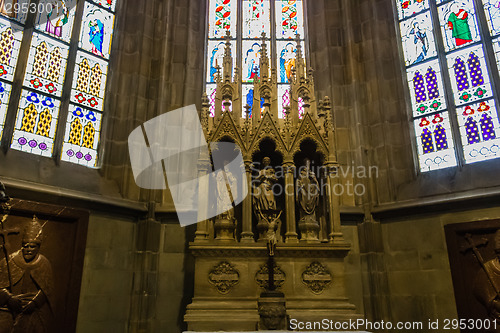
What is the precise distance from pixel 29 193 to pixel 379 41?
20.2ft

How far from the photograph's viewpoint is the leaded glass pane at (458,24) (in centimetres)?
629

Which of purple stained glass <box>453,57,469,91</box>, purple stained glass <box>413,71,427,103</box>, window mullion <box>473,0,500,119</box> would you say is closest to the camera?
window mullion <box>473,0,500,119</box>

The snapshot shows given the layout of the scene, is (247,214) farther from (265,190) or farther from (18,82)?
(18,82)

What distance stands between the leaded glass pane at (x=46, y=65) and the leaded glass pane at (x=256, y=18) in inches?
132

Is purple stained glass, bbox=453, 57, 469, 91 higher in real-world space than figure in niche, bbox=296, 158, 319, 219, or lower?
higher

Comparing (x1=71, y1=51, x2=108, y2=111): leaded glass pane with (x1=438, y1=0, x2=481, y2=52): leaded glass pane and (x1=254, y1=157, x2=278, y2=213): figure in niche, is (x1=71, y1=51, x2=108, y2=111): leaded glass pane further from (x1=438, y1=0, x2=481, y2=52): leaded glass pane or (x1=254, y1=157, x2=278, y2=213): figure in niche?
(x1=438, y1=0, x2=481, y2=52): leaded glass pane

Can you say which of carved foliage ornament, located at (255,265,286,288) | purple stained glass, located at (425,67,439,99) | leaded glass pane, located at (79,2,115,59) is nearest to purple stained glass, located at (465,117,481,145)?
purple stained glass, located at (425,67,439,99)

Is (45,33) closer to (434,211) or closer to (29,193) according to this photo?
(29,193)

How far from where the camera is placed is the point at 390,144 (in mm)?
6453

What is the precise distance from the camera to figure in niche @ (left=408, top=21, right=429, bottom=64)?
670cm

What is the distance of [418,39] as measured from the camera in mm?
6832

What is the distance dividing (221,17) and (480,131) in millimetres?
5083

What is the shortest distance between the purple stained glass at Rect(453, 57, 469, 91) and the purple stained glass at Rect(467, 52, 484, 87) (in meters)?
0.09

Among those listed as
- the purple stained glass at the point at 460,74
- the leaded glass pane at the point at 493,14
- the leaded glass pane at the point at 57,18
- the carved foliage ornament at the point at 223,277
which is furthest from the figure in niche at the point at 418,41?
the leaded glass pane at the point at 57,18
